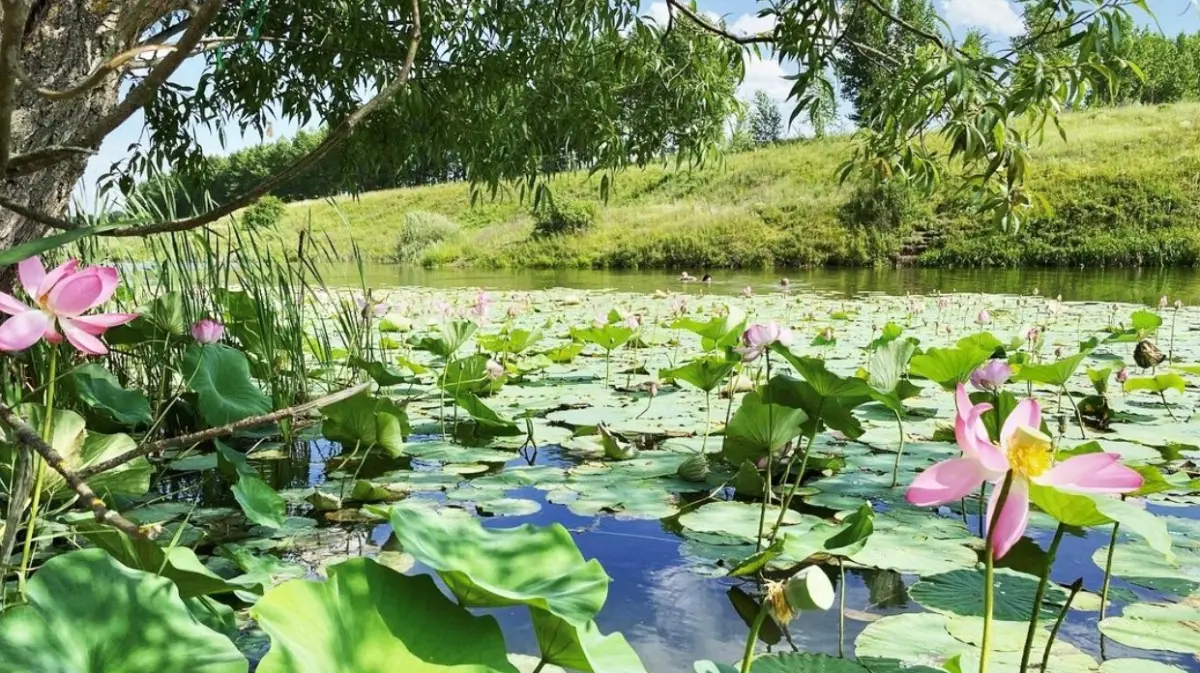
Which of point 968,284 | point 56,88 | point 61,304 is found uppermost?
point 56,88

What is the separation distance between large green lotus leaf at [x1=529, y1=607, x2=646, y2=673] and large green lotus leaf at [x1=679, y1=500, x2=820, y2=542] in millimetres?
691

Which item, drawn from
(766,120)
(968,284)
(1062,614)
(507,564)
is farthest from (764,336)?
(766,120)

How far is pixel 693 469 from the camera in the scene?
5.09 feet

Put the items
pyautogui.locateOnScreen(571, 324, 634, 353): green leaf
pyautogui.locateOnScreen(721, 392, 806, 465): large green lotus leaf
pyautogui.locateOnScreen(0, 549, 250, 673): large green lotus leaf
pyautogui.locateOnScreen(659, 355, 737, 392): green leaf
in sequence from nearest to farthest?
pyautogui.locateOnScreen(0, 549, 250, 673): large green lotus leaf < pyautogui.locateOnScreen(721, 392, 806, 465): large green lotus leaf < pyautogui.locateOnScreen(659, 355, 737, 392): green leaf < pyautogui.locateOnScreen(571, 324, 634, 353): green leaf

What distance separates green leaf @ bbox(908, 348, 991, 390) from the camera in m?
1.49

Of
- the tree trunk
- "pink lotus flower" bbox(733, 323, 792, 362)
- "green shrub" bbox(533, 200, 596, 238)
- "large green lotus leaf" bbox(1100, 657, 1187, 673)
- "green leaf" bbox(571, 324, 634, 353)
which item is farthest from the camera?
"green shrub" bbox(533, 200, 596, 238)

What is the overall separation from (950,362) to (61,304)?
1.43 metres

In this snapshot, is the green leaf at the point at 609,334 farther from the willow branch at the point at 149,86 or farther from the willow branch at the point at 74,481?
the willow branch at the point at 74,481

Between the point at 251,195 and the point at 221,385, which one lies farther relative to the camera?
the point at 221,385

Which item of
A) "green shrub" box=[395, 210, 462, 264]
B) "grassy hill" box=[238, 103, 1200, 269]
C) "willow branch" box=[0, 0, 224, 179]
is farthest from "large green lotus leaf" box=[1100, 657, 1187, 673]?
"green shrub" box=[395, 210, 462, 264]

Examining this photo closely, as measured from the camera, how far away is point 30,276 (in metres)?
0.62

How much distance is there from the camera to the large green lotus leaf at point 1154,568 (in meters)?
1.03

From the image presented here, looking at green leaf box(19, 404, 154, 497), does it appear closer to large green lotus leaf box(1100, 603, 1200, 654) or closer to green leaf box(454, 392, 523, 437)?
green leaf box(454, 392, 523, 437)

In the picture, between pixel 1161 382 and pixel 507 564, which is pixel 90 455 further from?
pixel 1161 382
